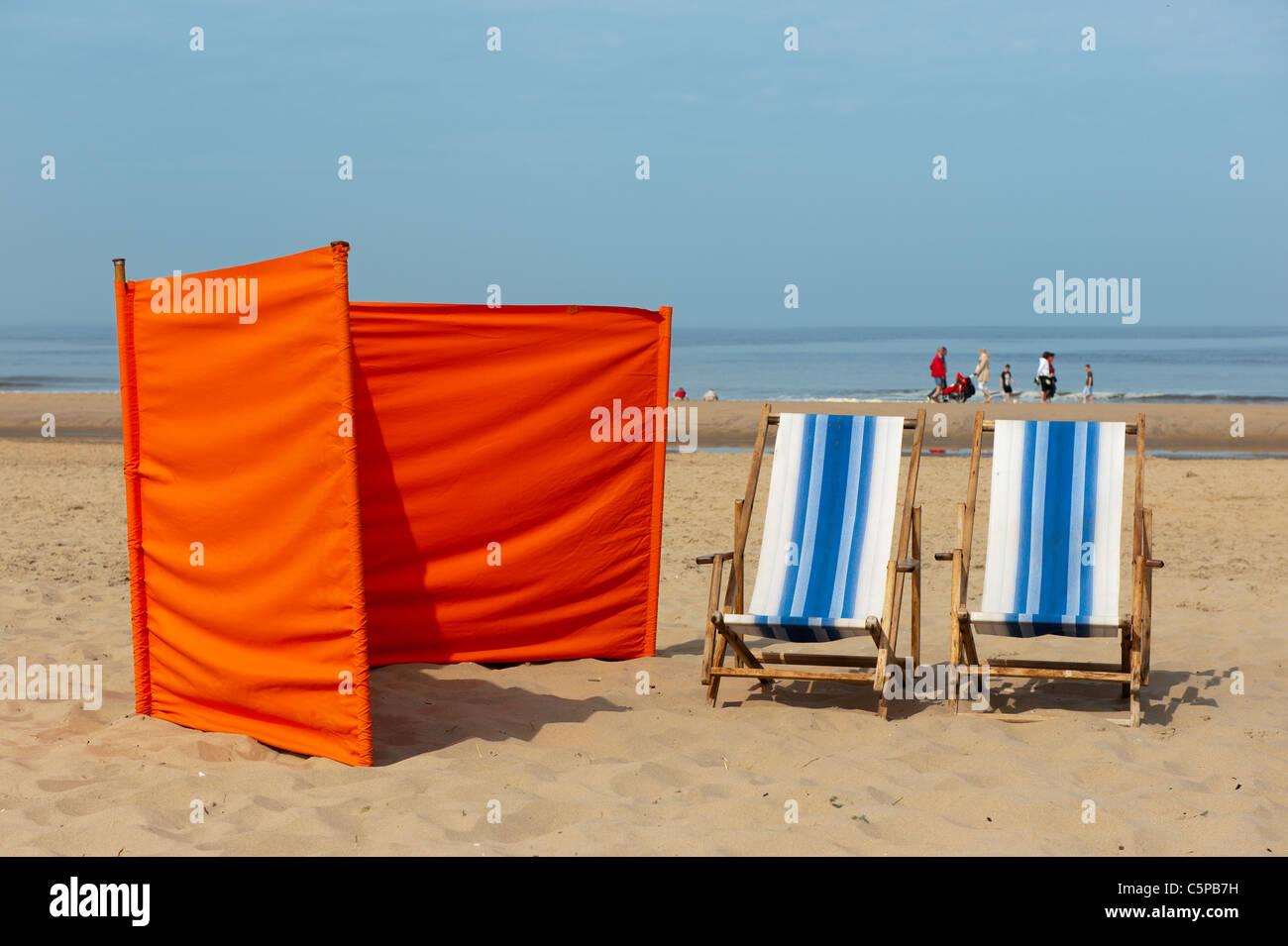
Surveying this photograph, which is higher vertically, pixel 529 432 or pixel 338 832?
pixel 529 432

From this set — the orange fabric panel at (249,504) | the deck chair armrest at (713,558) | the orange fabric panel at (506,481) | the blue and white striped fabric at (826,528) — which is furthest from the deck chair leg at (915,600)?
the orange fabric panel at (249,504)

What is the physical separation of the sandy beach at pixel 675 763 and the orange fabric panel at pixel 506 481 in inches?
8.4

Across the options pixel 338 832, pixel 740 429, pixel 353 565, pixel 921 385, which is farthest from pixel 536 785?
pixel 921 385

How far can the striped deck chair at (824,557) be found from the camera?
443cm

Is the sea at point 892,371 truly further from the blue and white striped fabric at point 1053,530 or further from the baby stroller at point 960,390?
the blue and white striped fabric at point 1053,530

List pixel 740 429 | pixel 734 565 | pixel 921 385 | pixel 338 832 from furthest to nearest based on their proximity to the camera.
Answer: pixel 921 385, pixel 740 429, pixel 734 565, pixel 338 832

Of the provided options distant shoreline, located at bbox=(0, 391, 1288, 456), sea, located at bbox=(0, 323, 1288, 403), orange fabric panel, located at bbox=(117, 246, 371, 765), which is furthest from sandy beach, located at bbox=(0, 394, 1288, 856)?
sea, located at bbox=(0, 323, 1288, 403)

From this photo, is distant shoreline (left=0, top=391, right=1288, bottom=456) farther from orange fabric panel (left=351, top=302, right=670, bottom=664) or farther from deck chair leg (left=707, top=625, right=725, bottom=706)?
deck chair leg (left=707, top=625, right=725, bottom=706)

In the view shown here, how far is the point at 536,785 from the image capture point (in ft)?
11.6

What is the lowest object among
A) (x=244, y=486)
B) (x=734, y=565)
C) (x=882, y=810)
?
(x=882, y=810)

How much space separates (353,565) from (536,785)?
846 millimetres

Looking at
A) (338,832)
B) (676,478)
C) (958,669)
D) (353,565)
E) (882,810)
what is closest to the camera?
(338,832)

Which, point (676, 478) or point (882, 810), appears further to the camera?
point (676, 478)
